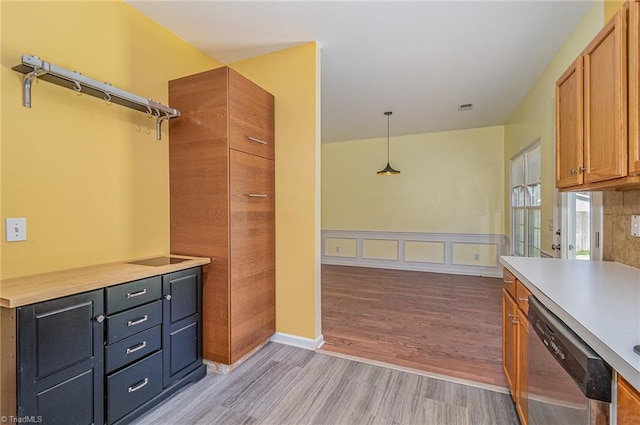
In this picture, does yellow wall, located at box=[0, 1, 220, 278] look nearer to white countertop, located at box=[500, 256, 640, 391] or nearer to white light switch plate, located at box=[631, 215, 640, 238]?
white countertop, located at box=[500, 256, 640, 391]

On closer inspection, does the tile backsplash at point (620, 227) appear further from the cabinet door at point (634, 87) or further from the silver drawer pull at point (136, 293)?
the silver drawer pull at point (136, 293)

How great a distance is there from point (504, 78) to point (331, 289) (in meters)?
3.60

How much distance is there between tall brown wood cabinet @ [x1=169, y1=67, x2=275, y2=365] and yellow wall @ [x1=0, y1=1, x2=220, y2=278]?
0.19 metres

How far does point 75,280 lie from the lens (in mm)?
1524

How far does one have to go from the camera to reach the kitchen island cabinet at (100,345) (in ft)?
4.13

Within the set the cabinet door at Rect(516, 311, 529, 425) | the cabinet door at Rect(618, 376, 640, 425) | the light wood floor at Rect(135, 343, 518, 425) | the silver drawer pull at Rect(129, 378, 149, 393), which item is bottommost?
the light wood floor at Rect(135, 343, 518, 425)

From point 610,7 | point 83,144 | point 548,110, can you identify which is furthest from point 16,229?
point 548,110

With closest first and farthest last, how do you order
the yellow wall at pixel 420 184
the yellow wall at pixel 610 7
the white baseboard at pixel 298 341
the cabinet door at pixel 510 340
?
the cabinet door at pixel 510 340
the yellow wall at pixel 610 7
the white baseboard at pixel 298 341
the yellow wall at pixel 420 184

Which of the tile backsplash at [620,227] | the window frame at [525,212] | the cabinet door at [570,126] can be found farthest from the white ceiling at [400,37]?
the tile backsplash at [620,227]

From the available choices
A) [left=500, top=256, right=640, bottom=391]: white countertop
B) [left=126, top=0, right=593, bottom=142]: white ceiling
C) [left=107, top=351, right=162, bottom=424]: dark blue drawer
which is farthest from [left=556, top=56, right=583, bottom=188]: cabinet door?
[left=107, top=351, right=162, bottom=424]: dark blue drawer

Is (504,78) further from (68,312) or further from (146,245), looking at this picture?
(68,312)

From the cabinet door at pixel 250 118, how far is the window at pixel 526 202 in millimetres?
3087

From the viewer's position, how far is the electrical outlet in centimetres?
155

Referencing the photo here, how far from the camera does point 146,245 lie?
2297 mm
